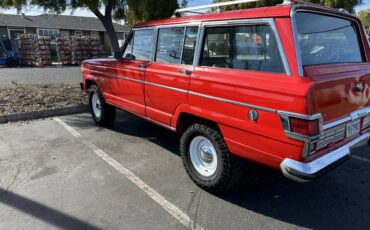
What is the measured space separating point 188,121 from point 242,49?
1163 millimetres

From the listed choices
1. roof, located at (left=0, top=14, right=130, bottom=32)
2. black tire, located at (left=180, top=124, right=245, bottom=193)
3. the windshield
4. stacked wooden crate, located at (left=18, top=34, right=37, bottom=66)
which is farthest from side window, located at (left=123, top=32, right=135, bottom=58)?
roof, located at (left=0, top=14, right=130, bottom=32)

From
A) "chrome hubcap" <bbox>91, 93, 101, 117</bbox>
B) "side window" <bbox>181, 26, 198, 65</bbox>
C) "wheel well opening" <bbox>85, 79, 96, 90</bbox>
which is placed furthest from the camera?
"wheel well opening" <bbox>85, 79, 96, 90</bbox>

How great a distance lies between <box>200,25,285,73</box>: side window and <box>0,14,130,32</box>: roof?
31632mm

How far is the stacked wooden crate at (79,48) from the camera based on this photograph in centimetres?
2344

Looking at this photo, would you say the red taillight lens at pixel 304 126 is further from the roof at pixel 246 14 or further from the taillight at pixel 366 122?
the taillight at pixel 366 122

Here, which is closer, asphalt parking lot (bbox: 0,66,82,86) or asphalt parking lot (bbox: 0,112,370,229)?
asphalt parking lot (bbox: 0,112,370,229)

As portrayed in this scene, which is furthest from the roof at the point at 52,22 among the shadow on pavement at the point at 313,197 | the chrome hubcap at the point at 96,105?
the shadow on pavement at the point at 313,197

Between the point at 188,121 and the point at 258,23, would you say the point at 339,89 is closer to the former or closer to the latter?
the point at 258,23

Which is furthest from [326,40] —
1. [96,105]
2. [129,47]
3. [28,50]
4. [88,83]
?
[28,50]

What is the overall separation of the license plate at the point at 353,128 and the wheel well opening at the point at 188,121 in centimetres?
133

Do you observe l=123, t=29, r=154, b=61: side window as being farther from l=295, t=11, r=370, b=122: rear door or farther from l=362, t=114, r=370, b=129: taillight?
l=362, t=114, r=370, b=129: taillight

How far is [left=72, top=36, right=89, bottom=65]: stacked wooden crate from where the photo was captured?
23.4 meters

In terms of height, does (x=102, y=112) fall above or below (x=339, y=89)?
below

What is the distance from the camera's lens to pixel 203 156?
3.69 metres
